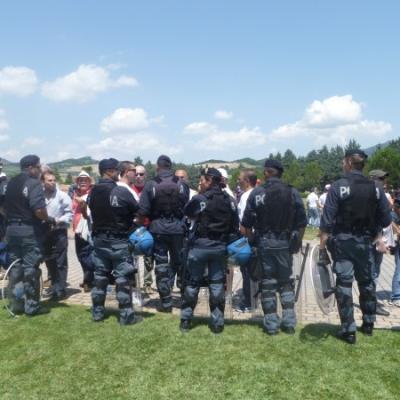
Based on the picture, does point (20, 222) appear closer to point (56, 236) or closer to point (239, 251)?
point (56, 236)

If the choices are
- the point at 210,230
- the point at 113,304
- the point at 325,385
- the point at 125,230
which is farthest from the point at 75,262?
the point at 325,385

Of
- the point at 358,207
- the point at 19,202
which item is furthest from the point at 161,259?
the point at 358,207

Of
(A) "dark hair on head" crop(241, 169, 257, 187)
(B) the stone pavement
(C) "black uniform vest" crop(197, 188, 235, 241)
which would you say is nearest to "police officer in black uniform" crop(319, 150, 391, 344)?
(B) the stone pavement

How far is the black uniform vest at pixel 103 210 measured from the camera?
543 cm

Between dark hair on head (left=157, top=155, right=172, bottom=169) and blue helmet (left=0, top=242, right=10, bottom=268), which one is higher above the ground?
dark hair on head (left=157, top=155, right=172, bottom=169)

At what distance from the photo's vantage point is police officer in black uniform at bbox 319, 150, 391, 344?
4836mm

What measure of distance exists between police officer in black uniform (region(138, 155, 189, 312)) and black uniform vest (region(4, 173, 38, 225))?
161 cm

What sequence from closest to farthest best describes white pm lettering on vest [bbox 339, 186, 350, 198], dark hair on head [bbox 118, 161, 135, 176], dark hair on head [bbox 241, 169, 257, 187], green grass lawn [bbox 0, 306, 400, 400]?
1. green grass lawn [bbox 0, 306, 400, 400]
2. white pm lettering on vest [bbox 339, 186, 350, 198]
3. dark hair on head [bbox 241, 169, 257, 187]
4. dark hair on head [bbox 118, 161, 135, 176]

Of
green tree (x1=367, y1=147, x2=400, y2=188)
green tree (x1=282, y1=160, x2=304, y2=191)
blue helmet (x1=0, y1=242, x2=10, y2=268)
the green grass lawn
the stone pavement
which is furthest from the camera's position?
green tree (x1=282, y1=160, x2=304, y2=191)

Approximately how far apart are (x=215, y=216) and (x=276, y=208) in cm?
79

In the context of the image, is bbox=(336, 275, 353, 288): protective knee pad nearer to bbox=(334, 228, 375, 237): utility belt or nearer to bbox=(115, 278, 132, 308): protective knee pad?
bbox=(334, 228, 375, 237): utility belt

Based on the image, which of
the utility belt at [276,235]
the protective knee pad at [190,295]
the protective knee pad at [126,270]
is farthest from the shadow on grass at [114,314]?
the utility belt at [276,235]

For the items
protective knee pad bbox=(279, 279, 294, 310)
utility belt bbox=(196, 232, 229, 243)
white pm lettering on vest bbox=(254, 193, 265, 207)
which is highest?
white pm lettering on vest bbox=(254, 193, 265, 207)

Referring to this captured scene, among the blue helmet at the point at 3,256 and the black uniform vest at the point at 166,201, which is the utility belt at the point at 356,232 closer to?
the black uniform vest at the point at 166,201
